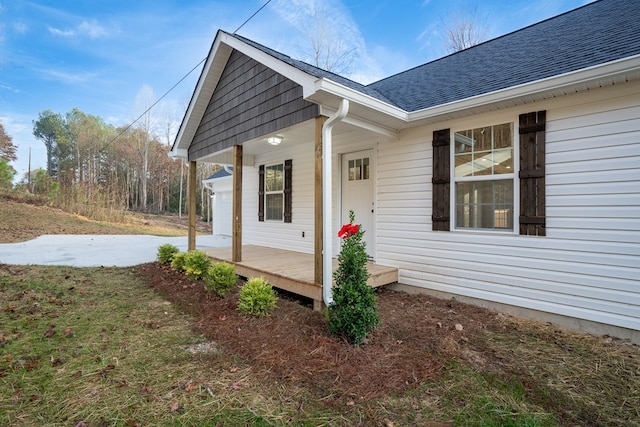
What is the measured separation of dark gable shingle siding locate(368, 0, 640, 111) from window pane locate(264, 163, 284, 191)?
2.97 meters

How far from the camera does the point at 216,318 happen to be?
3664 millimetres

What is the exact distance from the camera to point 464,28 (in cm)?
1256

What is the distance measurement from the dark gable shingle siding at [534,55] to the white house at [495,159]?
0.11 feet

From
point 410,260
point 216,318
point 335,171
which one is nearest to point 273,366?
point 216,318

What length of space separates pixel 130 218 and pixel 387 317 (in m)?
17.5

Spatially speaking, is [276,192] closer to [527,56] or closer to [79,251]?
[527,56]

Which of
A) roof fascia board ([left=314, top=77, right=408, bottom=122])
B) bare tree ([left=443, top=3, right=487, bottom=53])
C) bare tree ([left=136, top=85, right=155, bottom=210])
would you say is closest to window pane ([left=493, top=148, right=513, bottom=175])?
roof fascia board ([left=314, top=77, right=408, bottom=122])

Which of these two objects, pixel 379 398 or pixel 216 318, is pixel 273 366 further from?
pixel 216 318

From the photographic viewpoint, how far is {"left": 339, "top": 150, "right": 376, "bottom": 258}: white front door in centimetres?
532

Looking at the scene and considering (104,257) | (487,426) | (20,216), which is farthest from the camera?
(20,216)

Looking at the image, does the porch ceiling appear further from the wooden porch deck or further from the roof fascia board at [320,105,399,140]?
the wooden porch deck

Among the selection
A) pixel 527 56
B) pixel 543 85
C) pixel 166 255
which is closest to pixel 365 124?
pixel 543 85

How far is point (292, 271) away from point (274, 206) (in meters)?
3.16

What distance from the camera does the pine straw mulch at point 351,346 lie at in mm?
2404
